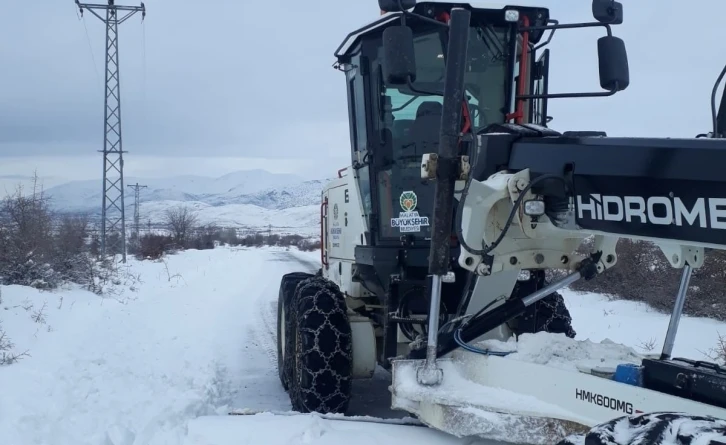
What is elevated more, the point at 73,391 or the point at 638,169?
the point at 638,169

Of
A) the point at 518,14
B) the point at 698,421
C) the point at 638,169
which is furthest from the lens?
the point at 518,14

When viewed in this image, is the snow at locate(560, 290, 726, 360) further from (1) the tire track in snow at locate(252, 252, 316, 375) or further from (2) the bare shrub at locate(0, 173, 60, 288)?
(2) the bare shrub at locate(0, 173, 60, 288)

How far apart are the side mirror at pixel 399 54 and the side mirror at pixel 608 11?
942 mm

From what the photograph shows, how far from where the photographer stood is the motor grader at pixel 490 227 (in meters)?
2.45

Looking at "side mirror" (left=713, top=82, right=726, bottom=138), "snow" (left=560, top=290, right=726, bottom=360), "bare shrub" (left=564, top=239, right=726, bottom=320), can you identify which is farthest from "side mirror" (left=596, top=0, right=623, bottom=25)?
"bare shrub" (left=564, top=239, right=726, bottom=320)

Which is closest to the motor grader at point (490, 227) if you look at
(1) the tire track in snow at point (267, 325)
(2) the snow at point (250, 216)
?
(1) the tire track in snow at point (267, 325)

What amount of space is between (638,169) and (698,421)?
891 mm

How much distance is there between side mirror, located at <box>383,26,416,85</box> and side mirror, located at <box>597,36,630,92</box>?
1028 millimetres

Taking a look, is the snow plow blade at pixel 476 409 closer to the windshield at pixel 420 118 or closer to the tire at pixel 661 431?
the tire at pixel 661 431

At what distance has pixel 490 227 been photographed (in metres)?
3.22

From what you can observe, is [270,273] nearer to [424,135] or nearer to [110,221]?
[110,221]

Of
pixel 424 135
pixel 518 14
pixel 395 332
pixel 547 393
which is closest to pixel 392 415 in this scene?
pixel 395 332

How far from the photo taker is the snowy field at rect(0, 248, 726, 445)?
3.71 metres

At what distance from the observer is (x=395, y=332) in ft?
17.2
